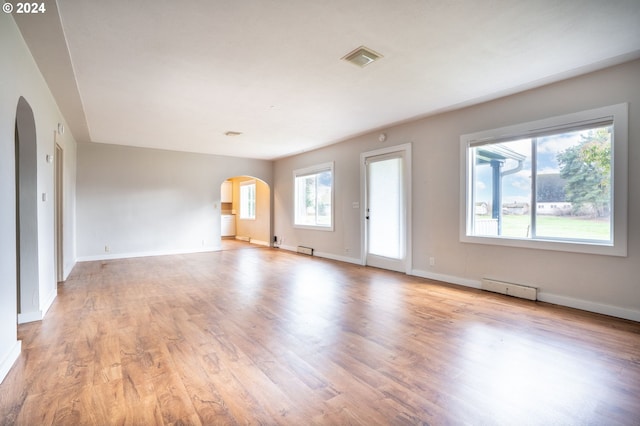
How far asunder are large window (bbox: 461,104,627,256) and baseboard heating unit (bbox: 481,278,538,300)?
523 millimetres

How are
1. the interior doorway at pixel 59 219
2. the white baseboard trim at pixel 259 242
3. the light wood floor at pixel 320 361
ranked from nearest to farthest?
1. the light wood floor at pixel 320 361
2. the interior doorway at pixel 59 219
3. the white baseboard trim at pixel 259 242

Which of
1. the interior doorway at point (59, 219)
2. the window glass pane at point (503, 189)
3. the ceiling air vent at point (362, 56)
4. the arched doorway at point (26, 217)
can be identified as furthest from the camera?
the interior doorway at point (59, 219)

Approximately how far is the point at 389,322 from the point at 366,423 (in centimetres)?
150

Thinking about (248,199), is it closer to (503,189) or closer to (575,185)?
(503,189)

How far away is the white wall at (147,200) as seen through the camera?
6.65m

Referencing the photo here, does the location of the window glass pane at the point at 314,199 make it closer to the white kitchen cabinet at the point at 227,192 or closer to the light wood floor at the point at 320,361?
the light wood floor at the point at 320,361

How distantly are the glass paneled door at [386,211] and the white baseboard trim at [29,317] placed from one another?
15.5ft

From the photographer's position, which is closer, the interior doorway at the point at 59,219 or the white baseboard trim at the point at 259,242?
the interior doorway at the point at 59,219

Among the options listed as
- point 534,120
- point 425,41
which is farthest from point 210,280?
point 534,120

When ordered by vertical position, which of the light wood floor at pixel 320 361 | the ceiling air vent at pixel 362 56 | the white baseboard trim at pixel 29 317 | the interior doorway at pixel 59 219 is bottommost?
the light wood floor at pixel 320 361

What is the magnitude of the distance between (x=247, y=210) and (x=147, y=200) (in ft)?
12.2

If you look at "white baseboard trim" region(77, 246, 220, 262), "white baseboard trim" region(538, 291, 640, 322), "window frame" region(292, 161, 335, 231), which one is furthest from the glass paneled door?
"white baseboard trim" region(77, 246, 220, 262)

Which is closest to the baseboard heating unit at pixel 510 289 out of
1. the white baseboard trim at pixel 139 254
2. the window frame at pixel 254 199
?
the white baseboard trim at pixel 139 254

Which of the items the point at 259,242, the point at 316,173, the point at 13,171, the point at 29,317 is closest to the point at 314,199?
the point at 316,173
